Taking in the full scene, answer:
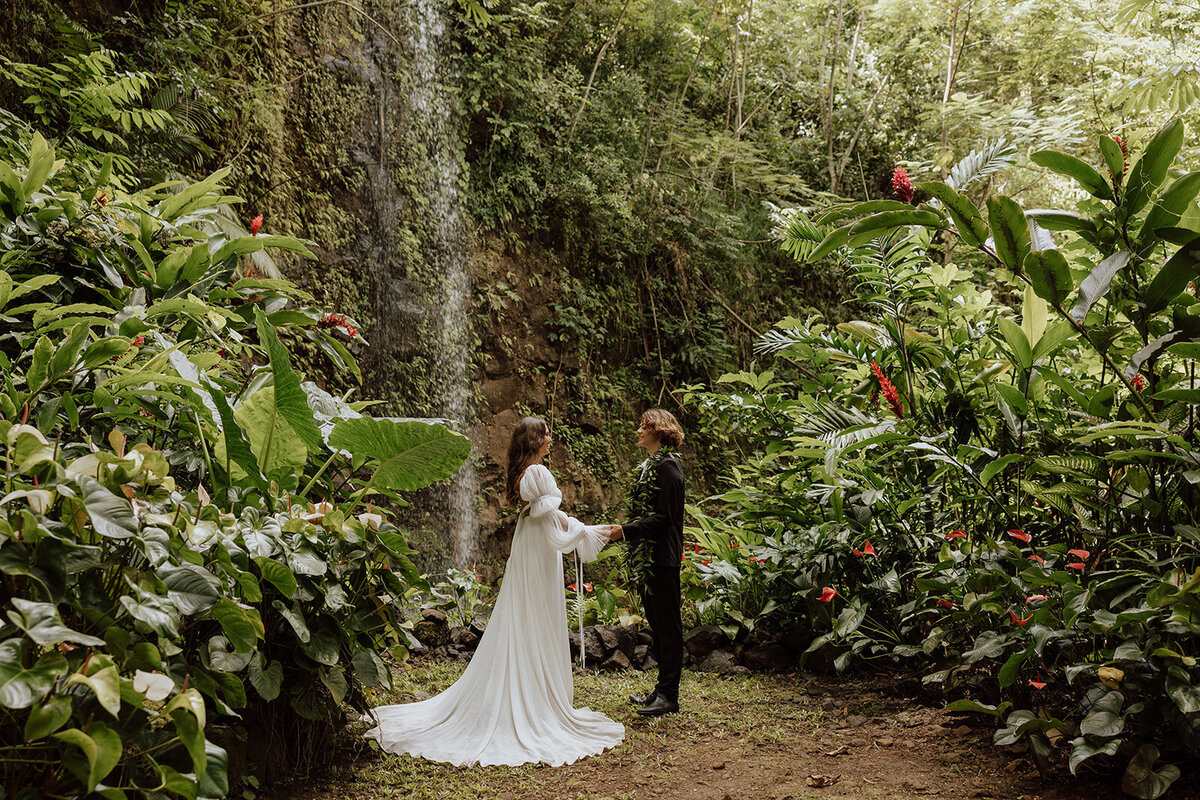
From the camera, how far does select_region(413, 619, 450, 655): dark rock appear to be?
4.95 metres

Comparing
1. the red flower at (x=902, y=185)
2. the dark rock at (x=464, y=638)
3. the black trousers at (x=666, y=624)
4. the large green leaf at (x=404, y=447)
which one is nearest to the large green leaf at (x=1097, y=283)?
the red flower at (x=902, y=185)

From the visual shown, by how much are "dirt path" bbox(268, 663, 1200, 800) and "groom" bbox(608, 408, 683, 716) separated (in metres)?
0.22

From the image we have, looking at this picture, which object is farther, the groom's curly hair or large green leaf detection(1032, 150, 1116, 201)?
the groom's curly hair

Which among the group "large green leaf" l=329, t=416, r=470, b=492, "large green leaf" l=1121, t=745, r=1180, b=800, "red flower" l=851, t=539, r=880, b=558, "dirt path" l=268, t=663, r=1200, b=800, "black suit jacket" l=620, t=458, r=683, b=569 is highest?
"large green leaf" l=329, t=416, r=470, b=492

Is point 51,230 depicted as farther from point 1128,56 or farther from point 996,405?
point 1128,56

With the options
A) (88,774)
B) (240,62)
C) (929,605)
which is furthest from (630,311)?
(88,774)

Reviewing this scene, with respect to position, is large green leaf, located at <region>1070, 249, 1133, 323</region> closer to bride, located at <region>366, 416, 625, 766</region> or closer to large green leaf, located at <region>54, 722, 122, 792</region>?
bride, located at <region>366, 416, 625, 766</region>

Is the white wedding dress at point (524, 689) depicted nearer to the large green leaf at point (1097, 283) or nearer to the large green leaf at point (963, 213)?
the large green leaf at point (963, 213)

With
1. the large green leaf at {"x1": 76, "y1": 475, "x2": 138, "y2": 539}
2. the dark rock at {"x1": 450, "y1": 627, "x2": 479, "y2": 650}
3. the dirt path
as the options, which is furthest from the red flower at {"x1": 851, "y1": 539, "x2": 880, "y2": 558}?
the large green leaf at {"x1": 76, "y1": 475, "x2": 138, "y2": 539}

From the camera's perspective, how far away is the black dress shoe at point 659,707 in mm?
3752

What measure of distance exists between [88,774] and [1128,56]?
1214 centimetres

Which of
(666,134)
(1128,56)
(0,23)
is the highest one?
(1128,56)

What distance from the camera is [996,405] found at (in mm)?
3160

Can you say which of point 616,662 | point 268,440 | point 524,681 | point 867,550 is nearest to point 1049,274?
point 867,550
